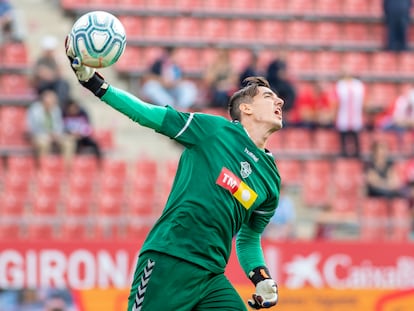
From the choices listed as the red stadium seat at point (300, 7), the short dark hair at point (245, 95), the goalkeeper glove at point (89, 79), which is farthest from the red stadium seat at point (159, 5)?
the goalkeeper glove at point (89, 79)

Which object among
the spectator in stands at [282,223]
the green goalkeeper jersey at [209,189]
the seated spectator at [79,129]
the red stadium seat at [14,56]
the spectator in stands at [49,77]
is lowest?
the green goalkeeper jersey at [209,189]

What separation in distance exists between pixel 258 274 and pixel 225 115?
30.8 ft

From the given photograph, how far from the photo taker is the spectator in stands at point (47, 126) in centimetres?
1480

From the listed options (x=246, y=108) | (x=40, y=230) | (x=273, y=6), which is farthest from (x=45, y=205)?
(x=246, y=108)

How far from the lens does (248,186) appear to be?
6.25 metres

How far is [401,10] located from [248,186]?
12.8 meters

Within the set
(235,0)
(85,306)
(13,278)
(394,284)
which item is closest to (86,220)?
(13,278)

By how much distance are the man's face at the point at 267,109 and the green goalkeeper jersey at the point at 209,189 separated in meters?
0.14

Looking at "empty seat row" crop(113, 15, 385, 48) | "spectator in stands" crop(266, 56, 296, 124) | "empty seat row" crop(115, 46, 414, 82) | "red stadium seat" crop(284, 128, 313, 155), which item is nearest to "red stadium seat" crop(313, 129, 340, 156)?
"red stadium seat" crop(284, 128, 313, 155)

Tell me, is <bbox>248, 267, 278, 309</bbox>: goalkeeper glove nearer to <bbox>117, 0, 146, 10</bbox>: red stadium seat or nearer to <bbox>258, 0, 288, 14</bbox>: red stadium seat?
<bbox>117, 0, 146, 10</bbox>: red stadium seat

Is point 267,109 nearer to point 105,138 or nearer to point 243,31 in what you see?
point 105,138

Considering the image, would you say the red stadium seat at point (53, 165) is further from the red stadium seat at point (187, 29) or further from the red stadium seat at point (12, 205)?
the red stadium seat at point (187, 29)

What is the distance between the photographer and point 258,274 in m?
6.48

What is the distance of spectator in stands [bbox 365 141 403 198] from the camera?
14609mm
